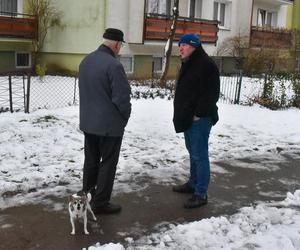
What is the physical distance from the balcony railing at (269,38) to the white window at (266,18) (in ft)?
6.41

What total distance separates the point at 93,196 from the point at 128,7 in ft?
50.3

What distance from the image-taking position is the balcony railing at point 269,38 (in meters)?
26.2

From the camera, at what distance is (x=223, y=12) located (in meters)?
26.0

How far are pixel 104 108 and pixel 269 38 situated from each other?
23.5m

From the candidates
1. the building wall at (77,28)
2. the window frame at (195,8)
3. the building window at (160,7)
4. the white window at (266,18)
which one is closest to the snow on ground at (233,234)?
the building wall at (77,28)

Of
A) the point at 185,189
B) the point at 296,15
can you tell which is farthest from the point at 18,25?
the point at 296,15

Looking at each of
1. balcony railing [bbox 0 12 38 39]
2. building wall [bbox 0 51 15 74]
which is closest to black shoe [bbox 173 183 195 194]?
balcony railing [bbox 0 12 38 39]

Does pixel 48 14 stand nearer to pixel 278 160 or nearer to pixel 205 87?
pixel 278 160

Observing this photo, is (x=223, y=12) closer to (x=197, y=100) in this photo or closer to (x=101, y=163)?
(x=197, y=100)

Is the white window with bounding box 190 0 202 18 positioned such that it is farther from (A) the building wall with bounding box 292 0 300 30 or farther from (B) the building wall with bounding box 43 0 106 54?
(A) the building wall with bounding box 292 0 300 30

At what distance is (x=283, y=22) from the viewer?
102 ft

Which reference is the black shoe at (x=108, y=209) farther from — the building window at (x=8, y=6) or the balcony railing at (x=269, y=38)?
the balcony railing at (x=269, y=38)

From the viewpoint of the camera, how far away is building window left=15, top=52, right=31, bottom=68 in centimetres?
2019

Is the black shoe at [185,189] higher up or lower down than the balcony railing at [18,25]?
lower down
